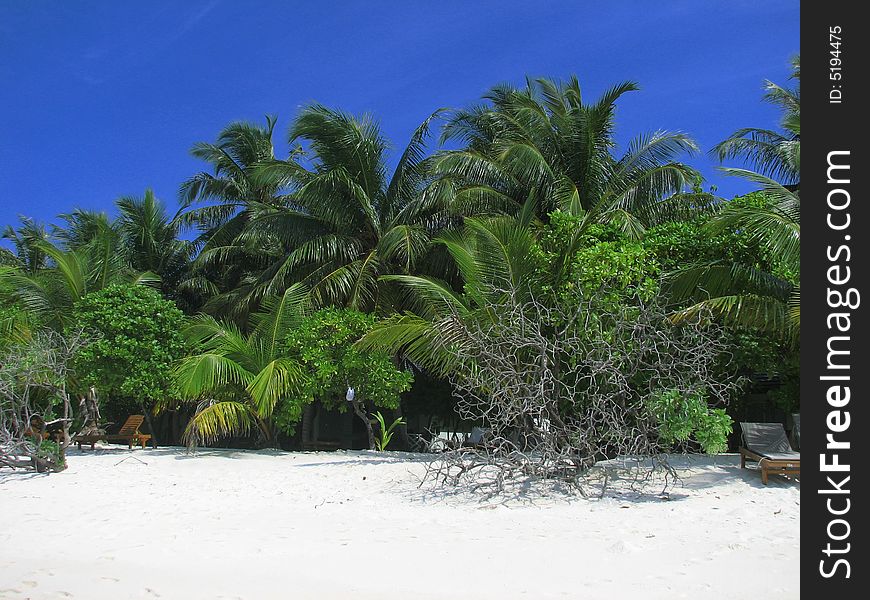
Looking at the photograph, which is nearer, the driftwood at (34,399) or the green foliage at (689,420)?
the green foliage at (689,420)

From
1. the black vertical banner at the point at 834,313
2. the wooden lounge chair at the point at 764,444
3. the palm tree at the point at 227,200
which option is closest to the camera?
the black vertical banner at the point at 834,313

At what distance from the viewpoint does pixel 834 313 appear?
4.00 metres

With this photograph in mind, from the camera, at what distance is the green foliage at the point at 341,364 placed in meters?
13.1

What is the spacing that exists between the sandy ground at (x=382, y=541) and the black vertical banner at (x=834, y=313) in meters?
1.07

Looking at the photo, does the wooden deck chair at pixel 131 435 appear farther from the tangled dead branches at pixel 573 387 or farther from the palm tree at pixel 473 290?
the tangled dead branches at pixel 573 387

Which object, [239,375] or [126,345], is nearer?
[239,375]

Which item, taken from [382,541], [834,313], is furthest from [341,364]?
[834,313]

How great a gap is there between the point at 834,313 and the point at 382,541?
4.05m

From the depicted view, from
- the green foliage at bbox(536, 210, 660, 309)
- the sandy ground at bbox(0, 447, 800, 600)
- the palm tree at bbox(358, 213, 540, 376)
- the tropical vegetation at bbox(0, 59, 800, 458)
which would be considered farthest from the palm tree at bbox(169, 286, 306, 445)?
the green foliage at bbox(536, 210, 660, 309)

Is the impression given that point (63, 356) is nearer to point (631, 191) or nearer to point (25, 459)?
point (25, 459)

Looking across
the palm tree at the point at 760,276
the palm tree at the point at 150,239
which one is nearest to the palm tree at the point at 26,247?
the palm tree at the point at 150,239

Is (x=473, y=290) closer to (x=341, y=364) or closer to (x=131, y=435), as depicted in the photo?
(x=341, y=364)

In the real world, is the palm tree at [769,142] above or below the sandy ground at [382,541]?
above

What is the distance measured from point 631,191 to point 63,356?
11.1 m
